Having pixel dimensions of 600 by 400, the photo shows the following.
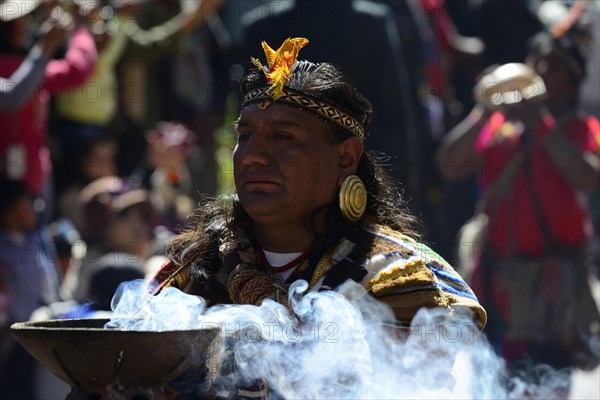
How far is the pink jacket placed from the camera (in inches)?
266

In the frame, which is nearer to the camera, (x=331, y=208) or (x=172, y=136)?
(x=331, y=208)

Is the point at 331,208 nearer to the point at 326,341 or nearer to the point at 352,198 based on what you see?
Answer: the point at 352,198

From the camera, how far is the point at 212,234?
3891 millimetres

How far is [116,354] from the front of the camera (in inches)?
118

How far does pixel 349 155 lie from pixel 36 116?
142 inches

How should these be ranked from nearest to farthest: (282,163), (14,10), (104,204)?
(282,163) → (14,10) → (104,204)

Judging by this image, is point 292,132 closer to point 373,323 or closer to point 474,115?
point 373,323

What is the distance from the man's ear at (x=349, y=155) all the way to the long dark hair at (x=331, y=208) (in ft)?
0.09

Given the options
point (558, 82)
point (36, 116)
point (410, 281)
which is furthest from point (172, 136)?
point (410, 281)

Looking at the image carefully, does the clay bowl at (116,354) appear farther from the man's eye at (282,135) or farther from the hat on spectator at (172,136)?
the hat on spectator at (172,136)

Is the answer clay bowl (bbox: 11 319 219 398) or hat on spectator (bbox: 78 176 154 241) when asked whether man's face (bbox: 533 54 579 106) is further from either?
clay bowl (bbox: 11 319 219 398)

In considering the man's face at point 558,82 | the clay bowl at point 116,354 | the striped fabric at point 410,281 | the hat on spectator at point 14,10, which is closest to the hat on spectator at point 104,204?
the hat on spectator at point 14,10

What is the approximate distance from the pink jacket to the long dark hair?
9.85 feet

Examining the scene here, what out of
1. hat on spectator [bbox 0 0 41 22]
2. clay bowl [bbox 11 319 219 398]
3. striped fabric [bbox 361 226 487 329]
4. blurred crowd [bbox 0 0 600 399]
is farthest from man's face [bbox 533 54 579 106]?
clay bowl [bbox 11 319 219 398]
